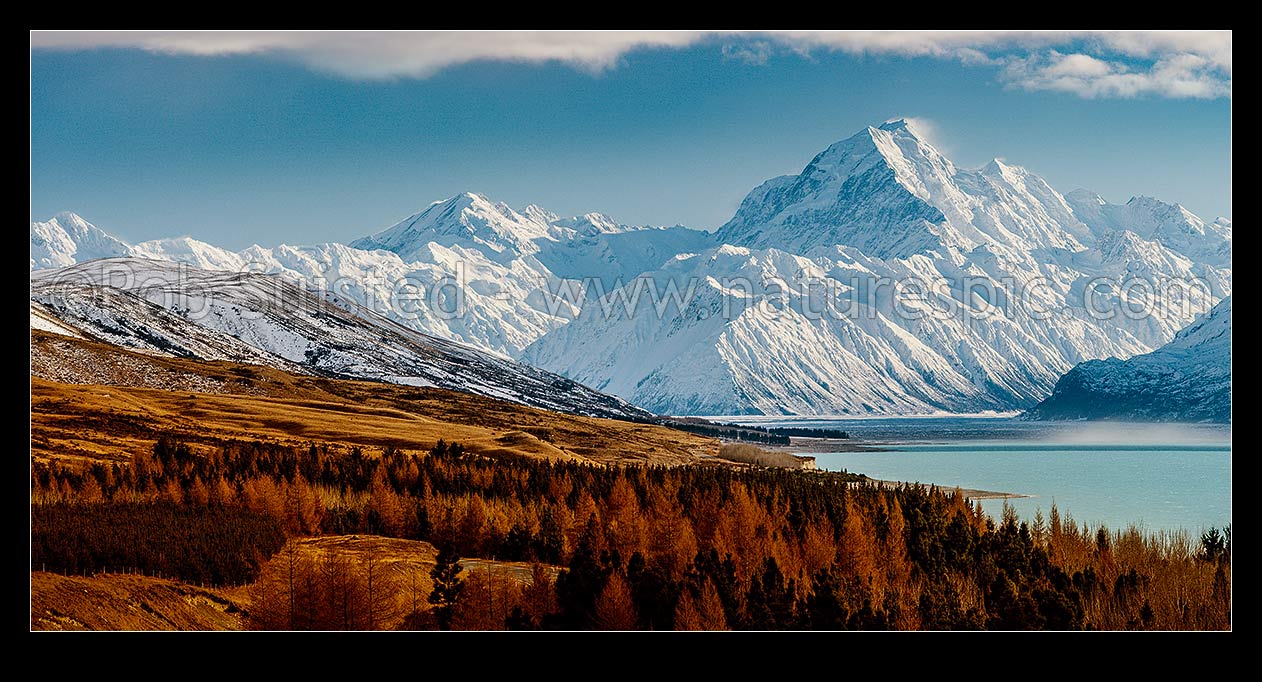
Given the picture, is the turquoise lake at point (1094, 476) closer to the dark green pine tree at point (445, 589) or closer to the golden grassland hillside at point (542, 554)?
the golden grassland hillside at point (542, 554)

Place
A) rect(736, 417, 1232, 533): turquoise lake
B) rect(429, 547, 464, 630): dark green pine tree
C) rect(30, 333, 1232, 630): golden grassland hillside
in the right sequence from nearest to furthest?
rect(429, 547, 464, 630): dark green pine tree
rect(30, 333, 1232, 630): golden grassland hillside
rect(736, 417, 1232, 533): turquoise lake

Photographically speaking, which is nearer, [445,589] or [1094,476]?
[445,589]

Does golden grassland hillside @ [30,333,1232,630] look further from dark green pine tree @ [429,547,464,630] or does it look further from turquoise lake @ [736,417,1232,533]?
turquoise lake @ [736,417,1232,533]

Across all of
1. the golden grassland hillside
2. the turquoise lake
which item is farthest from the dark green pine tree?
the turquoise lake

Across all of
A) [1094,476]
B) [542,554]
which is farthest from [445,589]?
[1094,476]

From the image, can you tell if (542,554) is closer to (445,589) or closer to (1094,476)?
(445,589)

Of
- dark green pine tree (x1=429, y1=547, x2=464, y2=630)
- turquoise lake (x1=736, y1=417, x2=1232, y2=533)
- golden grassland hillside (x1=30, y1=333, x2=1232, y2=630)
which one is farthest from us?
turquoise lake (x1=736, y1=417, x2=1232, y2=533)
